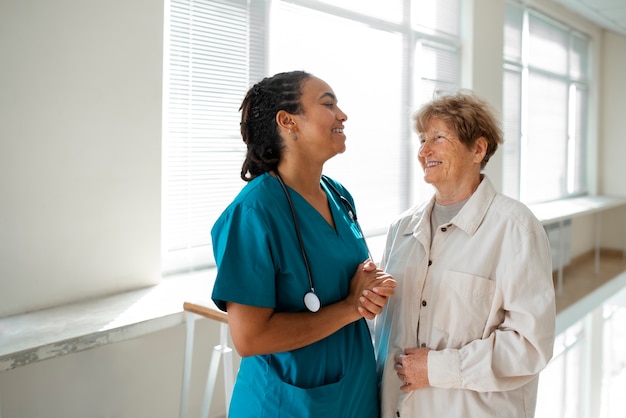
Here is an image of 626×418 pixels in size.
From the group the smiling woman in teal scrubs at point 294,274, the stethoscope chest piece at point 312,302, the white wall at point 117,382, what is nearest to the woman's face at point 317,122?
the smiling woman in teal scrubs at point 294,274

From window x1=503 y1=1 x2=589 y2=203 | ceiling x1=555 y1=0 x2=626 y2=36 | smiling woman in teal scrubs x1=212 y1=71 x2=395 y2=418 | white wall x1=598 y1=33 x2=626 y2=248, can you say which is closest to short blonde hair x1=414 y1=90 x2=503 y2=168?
smiling woman in teal scrubs x1=212 y1=71 x2=395 y2=418

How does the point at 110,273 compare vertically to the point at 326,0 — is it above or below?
below

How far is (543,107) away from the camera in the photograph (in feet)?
23.5

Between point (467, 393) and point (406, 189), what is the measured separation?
352 cm

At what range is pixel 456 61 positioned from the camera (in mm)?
5293

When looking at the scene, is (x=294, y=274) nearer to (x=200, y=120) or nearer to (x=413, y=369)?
(x=413, y=369)

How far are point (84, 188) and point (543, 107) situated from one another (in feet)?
20.7

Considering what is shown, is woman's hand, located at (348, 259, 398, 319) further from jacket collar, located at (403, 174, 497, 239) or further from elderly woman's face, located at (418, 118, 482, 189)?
elderly woman's face, located at (418, 118, 482, 189)

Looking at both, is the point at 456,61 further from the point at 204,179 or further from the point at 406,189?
the point at 204,179

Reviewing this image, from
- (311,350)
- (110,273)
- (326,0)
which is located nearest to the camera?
(311,350)

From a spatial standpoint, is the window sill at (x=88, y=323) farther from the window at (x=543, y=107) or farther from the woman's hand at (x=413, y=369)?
the window at (x=543, y=107)

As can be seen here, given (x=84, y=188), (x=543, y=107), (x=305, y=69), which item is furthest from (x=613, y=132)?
(x=84, y=188)

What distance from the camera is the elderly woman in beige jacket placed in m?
1.35

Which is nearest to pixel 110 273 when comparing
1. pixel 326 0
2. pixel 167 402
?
pixel 167 402
